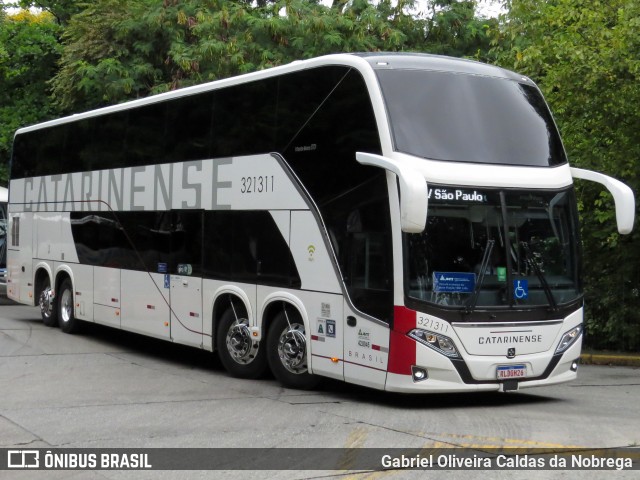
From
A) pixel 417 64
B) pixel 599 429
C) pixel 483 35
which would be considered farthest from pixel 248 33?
pixel 599 429

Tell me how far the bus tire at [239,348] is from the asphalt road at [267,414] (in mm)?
238

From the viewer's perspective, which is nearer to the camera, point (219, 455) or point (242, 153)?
point (219, 455)

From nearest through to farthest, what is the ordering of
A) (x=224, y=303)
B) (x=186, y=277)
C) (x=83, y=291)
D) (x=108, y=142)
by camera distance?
(x=224, y=303), (x=186, y=277), (x=108, y=142), (x=83, y=291)

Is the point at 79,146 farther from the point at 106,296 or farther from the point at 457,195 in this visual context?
the point at 457,195

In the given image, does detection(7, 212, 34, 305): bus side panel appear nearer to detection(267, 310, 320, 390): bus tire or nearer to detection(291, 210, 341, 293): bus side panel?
detection(267, 310, 320, 390): bus tire

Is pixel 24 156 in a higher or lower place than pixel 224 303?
higher

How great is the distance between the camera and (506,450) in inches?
358

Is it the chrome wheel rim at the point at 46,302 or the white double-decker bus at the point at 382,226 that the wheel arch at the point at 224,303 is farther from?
the chrome wheel rim at the point at 46,302

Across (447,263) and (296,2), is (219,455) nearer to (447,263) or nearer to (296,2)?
(447,263)

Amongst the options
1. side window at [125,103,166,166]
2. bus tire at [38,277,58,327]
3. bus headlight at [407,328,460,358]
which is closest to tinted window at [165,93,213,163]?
side window at [125,103,166,166]

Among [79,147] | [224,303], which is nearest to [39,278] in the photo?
[79,147]

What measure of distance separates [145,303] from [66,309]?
4120 millimetres

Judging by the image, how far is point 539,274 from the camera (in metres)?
12.0

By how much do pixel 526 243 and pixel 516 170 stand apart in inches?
32.5
